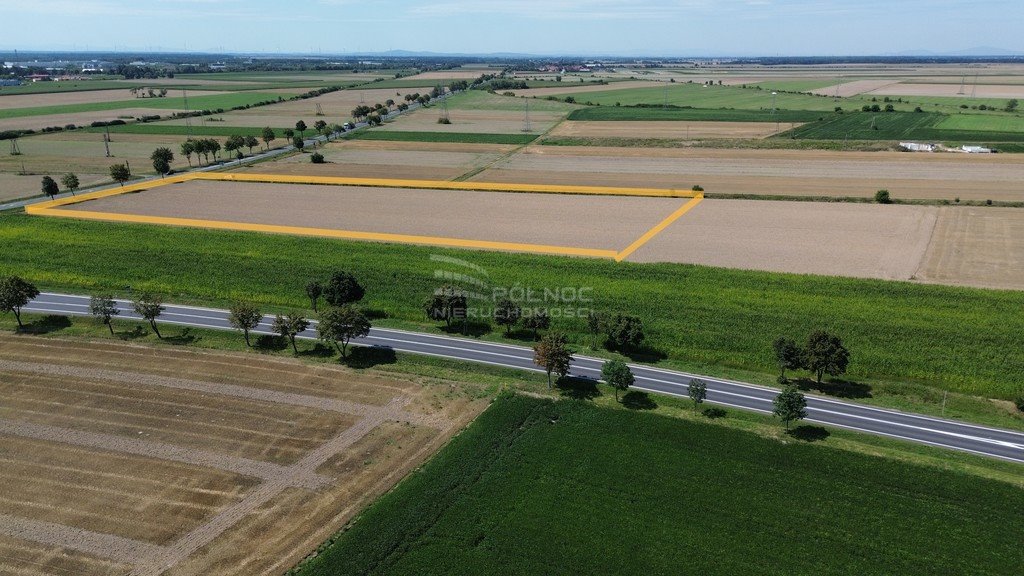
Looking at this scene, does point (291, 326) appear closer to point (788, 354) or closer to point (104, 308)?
point (104, 308)

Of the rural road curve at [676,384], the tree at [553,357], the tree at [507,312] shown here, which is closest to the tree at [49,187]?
the rural road curve at [676,384]

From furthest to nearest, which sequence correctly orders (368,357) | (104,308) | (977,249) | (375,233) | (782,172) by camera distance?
(782,172)
(375,233)
(977,249)
(104,308)
(368,357)

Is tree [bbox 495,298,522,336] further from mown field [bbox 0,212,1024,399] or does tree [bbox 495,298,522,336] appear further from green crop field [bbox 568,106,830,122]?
green crop field [bbox 568,106,830,122]

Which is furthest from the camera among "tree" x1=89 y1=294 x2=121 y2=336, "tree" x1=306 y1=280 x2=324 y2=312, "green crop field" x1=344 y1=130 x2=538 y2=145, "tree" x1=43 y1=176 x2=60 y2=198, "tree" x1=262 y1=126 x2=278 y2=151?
"green crop field" x1=344 y1=130 x2=538 y2=145

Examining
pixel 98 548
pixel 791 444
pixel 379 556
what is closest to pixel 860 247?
pixel 791 444

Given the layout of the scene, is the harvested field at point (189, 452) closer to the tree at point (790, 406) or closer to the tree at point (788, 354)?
the tree at point (790, 406)

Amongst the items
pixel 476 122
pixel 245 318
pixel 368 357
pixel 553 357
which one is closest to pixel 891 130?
pixel 476 122

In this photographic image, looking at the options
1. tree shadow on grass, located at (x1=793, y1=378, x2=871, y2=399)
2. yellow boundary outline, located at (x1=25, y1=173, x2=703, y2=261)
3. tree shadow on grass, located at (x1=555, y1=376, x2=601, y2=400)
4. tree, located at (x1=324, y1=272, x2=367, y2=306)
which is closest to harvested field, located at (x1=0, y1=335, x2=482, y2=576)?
tree shadow on grass, located at (x1=555, y1=376, x2=601, y2=400)
